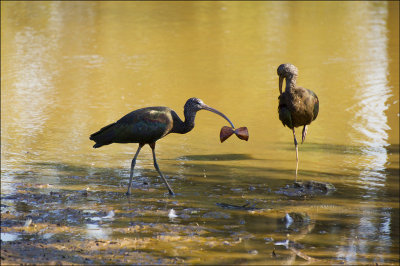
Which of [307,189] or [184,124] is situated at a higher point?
[184,124]

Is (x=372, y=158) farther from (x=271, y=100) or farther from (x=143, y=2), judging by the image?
(x=143, y=2)

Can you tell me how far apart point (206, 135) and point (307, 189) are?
3389 millimetres

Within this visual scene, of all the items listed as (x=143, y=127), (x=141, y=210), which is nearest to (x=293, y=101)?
(x=143, y=127)

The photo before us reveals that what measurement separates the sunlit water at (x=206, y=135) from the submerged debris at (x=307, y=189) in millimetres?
153

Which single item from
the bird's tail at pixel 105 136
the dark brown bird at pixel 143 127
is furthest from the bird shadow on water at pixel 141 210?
the bird's tail at pixel 105 136

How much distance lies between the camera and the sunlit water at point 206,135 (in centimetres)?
710

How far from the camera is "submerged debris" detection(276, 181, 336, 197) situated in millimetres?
8547

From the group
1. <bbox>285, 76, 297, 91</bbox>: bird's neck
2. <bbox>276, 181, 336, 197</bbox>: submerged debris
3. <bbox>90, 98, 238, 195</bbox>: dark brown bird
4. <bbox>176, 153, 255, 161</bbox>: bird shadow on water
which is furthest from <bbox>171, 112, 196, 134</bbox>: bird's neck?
<bbox>176, 153, 255, 161</bbox>: bird shadow on water

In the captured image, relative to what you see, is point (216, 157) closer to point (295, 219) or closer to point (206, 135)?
point (206, 135)

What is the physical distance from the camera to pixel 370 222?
751 cm

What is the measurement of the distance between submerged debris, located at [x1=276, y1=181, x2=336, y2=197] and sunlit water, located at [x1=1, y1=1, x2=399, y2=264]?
15 cm

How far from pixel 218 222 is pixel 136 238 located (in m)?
1.00

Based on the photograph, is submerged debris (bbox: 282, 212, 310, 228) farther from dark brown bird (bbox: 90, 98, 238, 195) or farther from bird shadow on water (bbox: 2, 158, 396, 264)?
dark brown bird (bbox: 90, 98, 238, 195)

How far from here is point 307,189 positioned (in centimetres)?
868
